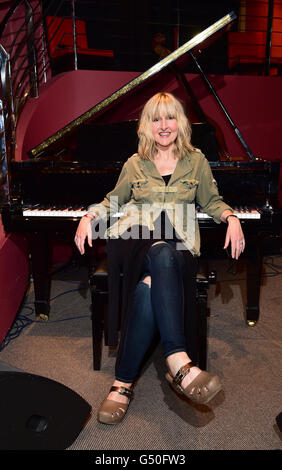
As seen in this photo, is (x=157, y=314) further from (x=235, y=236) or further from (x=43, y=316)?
(x=43, y=316)

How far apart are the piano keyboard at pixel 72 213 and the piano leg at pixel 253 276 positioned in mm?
154

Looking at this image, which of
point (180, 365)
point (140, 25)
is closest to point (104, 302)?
point (180, 365)

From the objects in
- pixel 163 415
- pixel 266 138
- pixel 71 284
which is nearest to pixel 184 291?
pixel 163 415

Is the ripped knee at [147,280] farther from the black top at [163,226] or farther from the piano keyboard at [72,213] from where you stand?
the piano keyboard at [72,213]

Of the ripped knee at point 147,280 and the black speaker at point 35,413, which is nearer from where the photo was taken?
the black speaker at point 35,413

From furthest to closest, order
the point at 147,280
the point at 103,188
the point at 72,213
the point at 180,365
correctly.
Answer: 1. the point at 103,188
2. the point at 72,213
3. the point at 147,280
4. the point at 180,365

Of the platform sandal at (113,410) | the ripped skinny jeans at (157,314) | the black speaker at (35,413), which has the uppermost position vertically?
the ripped skinny jeans at (157,314)

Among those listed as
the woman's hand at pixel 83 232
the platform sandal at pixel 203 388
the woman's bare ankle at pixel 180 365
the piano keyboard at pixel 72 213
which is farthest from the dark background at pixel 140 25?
the platform sandal at pixel 203 388

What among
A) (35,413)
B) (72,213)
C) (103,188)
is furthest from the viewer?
(103,188)

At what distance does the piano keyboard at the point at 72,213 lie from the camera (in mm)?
2168

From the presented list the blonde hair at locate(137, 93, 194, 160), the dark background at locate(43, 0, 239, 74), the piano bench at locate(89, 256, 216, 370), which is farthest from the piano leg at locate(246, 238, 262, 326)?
the dark background at locate(43, 0, 239, 74)

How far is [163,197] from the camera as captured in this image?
6.57ft

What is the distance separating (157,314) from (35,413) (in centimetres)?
58
